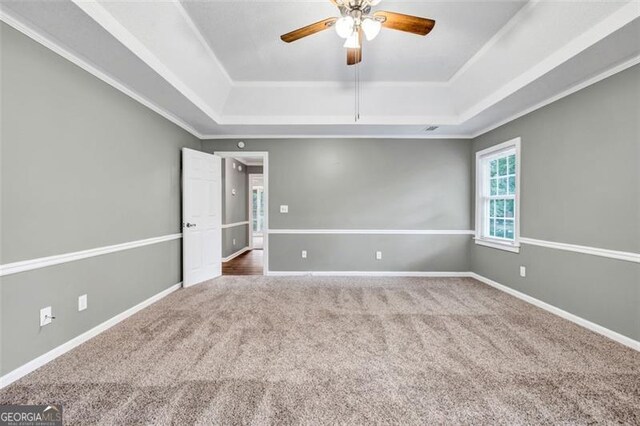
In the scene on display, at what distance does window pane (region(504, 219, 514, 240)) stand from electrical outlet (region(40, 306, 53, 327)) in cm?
518

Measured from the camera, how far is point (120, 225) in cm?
282

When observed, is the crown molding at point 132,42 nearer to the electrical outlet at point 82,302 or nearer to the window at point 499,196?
the electrical outlet at point 82,302

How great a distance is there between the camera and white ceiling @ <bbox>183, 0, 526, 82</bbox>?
2.36 metres

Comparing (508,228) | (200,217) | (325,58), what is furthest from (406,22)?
(200,217)

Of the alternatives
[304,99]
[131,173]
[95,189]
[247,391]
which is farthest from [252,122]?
[247,391]

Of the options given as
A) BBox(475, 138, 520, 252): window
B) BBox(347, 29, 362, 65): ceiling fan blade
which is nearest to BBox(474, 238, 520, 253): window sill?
BBox(475, 138, 520, 252): window

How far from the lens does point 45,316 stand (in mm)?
2045

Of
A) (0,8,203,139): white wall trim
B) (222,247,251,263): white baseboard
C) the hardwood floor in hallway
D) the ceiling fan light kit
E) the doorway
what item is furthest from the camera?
the doorway

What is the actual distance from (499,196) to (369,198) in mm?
1965

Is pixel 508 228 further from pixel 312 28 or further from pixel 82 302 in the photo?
pixel 82 302

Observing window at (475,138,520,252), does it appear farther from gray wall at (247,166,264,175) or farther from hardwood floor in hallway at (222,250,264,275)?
gray wall at (247,166,264,175)

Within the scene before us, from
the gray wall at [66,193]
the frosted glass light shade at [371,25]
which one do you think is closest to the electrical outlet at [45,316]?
the gray wall at [66,193]

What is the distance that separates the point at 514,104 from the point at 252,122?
3.47 m

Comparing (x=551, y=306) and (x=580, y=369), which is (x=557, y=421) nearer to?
(x=580, y=369)
